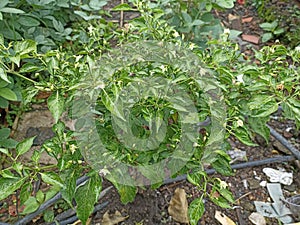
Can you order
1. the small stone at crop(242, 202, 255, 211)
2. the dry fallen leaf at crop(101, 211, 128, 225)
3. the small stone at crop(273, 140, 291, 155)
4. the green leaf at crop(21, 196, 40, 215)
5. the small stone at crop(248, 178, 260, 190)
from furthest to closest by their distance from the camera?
the small stone at crop(273, 140, 291, 155), the small stone at crop(248, 178, 260, 190), the small stone at crop(242, 202, 255, 211), the dry fallen leaf at crop(101, 211, 128, 225), the green leaf at crop(21, 196, 40, 215)

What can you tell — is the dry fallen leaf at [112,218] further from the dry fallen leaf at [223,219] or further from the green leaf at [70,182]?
the green leaf at [70,182]

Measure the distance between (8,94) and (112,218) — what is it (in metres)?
0.78

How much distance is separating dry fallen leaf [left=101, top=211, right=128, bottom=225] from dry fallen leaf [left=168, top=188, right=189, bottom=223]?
0.23 metres

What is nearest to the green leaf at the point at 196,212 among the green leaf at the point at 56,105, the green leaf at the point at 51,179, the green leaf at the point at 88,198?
the green leaf at the point at 88,198

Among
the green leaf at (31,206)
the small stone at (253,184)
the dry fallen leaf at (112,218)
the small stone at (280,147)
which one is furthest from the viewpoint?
the small stone at (280,147)

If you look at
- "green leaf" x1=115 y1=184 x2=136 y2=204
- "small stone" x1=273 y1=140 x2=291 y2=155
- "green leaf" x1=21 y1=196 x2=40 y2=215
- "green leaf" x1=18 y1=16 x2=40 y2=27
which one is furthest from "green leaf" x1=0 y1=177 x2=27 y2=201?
"small stone" x1=273 y1=140 x2=291 y2=155

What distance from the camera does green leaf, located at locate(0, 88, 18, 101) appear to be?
2043 mm

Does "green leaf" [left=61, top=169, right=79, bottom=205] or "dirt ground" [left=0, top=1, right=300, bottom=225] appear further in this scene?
"dirt ground" [left=0, top=1, right=300, bottom=225]

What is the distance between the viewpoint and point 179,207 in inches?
78.3

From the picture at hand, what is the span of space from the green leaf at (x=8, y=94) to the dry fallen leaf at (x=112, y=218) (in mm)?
715

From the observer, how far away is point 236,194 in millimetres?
2141

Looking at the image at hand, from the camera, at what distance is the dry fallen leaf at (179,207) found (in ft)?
6.45

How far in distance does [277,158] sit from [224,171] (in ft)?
2.79

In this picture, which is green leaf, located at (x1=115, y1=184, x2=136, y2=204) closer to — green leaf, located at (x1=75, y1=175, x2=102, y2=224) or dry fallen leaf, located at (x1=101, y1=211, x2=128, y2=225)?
green leaf, located at (x1=75, y1=175, x2=102, y2=224)
